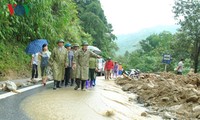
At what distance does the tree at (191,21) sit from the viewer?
32.2 meters

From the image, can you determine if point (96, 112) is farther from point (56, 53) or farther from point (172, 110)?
point (56, 53)

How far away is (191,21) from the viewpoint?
3262cm

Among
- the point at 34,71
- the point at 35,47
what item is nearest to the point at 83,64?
the point at 34,71

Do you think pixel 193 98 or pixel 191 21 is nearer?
pixel 193 98

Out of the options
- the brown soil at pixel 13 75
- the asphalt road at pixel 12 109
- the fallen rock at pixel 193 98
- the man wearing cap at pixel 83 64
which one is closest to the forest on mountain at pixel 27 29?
the brown soil at pixel 13 75

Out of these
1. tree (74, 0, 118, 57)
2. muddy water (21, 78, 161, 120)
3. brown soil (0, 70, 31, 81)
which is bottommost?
muddy water (21, 78, 161, 120)

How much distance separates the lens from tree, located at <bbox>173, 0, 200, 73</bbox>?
32188 millimetres

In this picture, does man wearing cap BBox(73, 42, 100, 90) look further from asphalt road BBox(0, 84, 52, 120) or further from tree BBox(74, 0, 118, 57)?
Answer: tree BBox(74, 0, 118, 57)

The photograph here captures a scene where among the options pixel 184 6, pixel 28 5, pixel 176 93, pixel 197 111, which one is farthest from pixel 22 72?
pixel 184 6

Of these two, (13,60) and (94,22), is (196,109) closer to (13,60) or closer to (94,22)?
(13,60)

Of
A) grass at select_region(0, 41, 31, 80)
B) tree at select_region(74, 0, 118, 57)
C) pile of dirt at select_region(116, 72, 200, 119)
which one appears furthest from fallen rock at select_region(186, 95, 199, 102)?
tree at select_region(74, 0, 118, 57)

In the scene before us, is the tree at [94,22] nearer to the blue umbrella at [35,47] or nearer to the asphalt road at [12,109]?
the blue umbrella at [35,47]

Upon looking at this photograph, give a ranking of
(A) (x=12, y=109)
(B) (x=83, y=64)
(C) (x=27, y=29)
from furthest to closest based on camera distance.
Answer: (C) (x=27, y=29)
(B) (x=83, y=64)
(A) (x=12, y=109)

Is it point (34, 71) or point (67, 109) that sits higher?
point (34, 71)
